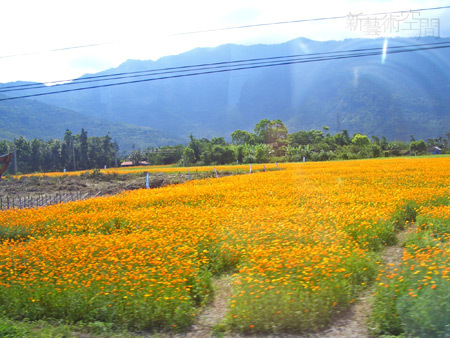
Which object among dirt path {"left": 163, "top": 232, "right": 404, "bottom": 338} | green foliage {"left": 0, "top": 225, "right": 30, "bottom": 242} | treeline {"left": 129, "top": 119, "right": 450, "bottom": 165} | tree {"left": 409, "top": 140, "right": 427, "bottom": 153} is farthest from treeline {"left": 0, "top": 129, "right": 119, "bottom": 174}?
dirt path {"left": 163, "top": 232, "right": 404, "bottom": 338}

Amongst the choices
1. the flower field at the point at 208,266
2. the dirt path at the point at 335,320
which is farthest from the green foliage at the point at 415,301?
the dirt path at the point at 335,320

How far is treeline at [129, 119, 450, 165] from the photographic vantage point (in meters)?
57.4

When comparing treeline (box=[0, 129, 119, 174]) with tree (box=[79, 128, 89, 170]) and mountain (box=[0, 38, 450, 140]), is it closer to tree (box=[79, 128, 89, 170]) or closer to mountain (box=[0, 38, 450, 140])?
tree (box=[79, 128, 89, 170])

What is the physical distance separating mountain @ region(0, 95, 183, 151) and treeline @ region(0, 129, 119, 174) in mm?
23776

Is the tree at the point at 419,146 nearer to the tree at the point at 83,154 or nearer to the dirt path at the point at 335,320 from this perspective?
the tree at the point at 83,154

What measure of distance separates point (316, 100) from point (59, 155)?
3696 inches

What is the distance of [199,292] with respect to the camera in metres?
5.70

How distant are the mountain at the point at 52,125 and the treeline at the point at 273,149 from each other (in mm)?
32222

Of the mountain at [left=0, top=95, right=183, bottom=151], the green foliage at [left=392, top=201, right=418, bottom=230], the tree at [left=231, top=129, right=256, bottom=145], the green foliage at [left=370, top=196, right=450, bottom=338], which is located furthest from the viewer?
the mountain at [left=0, top=95, right=183, bottom=151]

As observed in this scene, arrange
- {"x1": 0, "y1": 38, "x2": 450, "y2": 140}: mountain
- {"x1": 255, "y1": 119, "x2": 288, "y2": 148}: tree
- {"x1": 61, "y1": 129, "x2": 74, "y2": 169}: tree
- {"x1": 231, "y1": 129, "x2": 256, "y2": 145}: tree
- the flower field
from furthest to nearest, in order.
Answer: {"x1": 255, "y1": 119, "x2": 288, "y2": 148}: tree, {"x1": 231, "y1": 129, "x2": 256, "y2": 145}: tree, {"x1": 0, "y1": 38, "x2": 450, "y2": 140}: mountain, {"x1": 61, "y1": 129, "x2": 74, "y2": 169}: tree, the flower field

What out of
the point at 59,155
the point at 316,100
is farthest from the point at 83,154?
the point at 316,100

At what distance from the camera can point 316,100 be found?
132000 millimetres

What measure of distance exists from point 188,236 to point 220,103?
187 m

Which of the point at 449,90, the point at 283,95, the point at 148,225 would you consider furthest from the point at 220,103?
the point at 148,225
